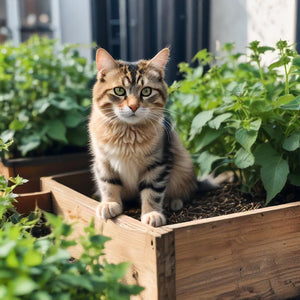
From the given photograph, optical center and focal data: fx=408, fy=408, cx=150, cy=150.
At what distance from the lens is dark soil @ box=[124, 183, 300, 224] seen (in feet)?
5.66

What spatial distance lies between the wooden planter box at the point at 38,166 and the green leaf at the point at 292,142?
50.0 inches

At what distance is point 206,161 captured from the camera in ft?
6.31

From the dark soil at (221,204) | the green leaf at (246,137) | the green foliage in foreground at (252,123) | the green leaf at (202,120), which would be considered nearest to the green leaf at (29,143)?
the dark soil at (221,204)

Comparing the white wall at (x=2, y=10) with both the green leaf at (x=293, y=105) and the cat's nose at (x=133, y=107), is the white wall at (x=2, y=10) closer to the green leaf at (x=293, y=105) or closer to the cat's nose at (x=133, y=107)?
the cat's nose at (x=133, y=107)

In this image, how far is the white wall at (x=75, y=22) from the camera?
15.6ft

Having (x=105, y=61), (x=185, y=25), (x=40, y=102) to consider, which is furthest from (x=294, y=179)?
(x=185, y=25)

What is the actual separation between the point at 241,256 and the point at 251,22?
1.54 m

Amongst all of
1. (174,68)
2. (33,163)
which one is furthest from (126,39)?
(33,163)

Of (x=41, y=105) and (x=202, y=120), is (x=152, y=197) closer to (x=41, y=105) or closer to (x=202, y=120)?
(x=202, y=120)

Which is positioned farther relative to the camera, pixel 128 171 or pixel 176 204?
pixel 176 204

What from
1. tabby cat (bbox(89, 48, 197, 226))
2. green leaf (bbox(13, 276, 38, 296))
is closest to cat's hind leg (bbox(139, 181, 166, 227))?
tabby cat (bbox(89, 48, 197, 226))

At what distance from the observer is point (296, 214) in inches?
59.9

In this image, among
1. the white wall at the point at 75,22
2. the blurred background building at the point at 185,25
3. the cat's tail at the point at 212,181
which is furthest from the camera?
the white wall at the point at 75,22

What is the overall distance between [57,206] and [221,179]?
84 centimetres
